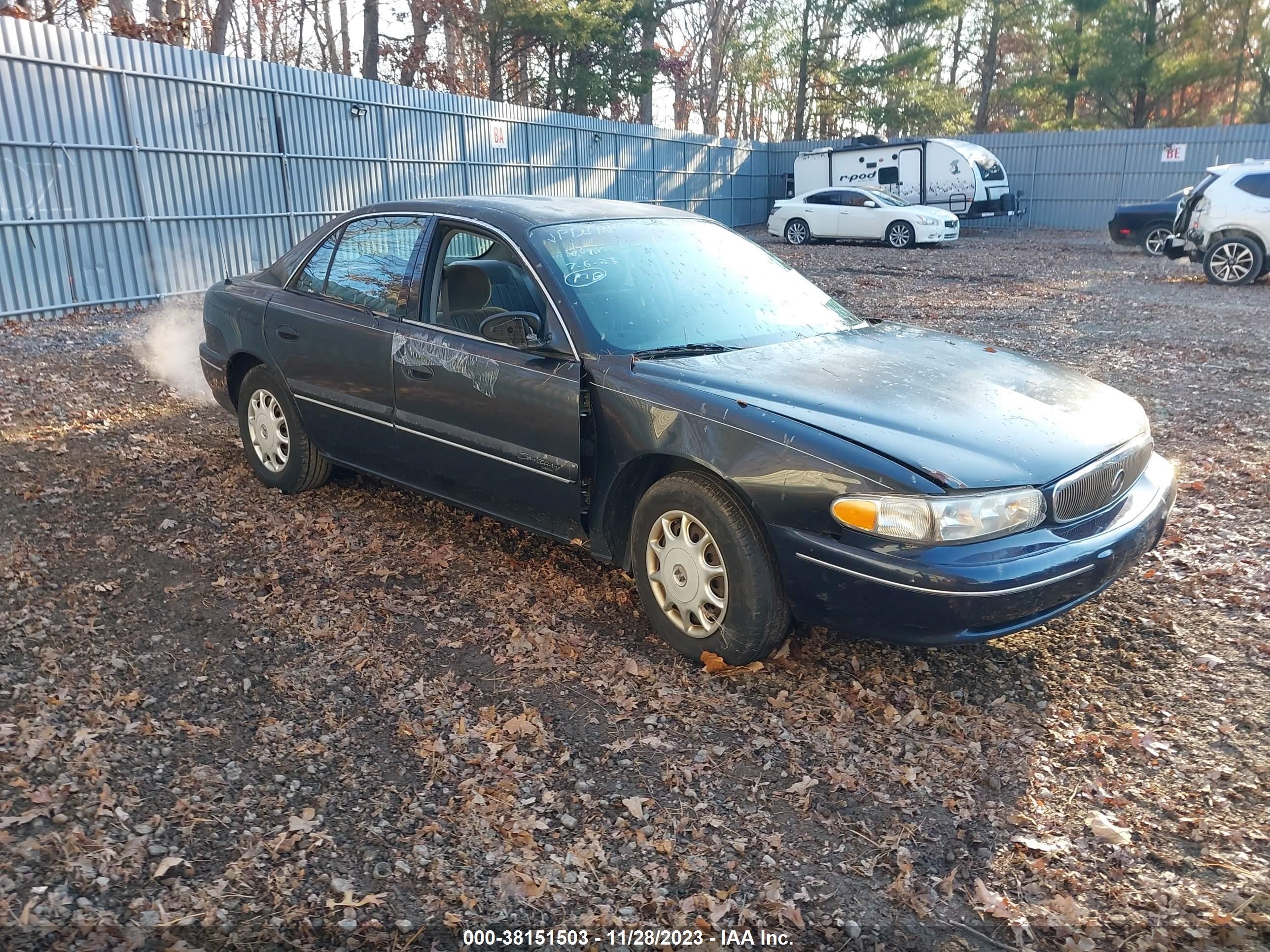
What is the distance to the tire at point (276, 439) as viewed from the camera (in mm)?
5418

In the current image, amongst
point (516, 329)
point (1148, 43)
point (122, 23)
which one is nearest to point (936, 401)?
point (516, 329)

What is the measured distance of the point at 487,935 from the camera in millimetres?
2514

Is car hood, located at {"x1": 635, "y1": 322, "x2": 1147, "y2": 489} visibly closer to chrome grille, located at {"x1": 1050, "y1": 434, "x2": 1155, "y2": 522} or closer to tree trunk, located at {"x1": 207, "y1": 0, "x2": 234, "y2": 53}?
chrome grille, located at {"x1": 1050, "y1": 434, "x2": 1155, "y2": 522}

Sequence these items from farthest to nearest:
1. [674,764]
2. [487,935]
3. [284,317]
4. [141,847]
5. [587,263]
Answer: [284,317] < [587,263] < [674,764] < [141,847] < [487,935]

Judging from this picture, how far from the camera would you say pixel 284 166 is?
14.2 meters

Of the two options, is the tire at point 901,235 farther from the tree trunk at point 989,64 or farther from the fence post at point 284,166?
the tree trunk at point 989,64

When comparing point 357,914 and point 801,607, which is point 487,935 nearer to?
point 357,914

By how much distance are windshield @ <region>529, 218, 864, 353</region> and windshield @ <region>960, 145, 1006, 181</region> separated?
22006mm

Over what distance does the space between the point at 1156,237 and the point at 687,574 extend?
19775 millimetres

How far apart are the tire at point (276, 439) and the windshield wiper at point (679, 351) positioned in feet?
7.53

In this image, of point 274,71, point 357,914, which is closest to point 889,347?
point 357,914

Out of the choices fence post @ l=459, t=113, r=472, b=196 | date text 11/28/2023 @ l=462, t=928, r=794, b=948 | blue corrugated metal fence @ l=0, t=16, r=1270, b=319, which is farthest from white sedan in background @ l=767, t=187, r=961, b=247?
date text 11/28/2023 @ l=462, t=928, r=794, b=948

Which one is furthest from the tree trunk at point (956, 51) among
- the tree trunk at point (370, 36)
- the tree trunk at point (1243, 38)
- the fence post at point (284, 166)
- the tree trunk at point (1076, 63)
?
the fence post at point (284, 166)

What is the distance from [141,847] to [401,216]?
3173mm
